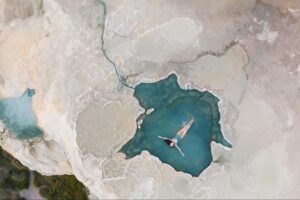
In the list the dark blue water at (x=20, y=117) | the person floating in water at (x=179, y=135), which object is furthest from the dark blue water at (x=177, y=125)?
the dark blue water at (x=20, y=117)

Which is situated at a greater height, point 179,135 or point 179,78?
point 179,78

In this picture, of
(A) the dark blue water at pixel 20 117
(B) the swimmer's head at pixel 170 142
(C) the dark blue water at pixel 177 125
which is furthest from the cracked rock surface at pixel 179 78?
(A) the dark blue water at pixel 20 117

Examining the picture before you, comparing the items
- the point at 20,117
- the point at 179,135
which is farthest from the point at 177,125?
the point at 20,117

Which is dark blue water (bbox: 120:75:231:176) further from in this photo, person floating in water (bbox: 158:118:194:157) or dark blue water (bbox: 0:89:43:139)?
dark blue water (bbox: 0:89:43:139)

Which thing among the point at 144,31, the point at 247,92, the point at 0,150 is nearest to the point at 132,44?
the point at 144,31

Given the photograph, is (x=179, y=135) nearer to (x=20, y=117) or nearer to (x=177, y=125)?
(x=177, y=125)

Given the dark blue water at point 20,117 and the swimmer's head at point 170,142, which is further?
the dark blue water at point 20,117

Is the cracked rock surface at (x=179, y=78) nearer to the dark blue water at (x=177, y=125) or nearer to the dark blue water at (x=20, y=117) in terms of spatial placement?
the dark blue water at (x=177, y=125)

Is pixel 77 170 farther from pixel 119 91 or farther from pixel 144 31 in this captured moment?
pixel 144 31
